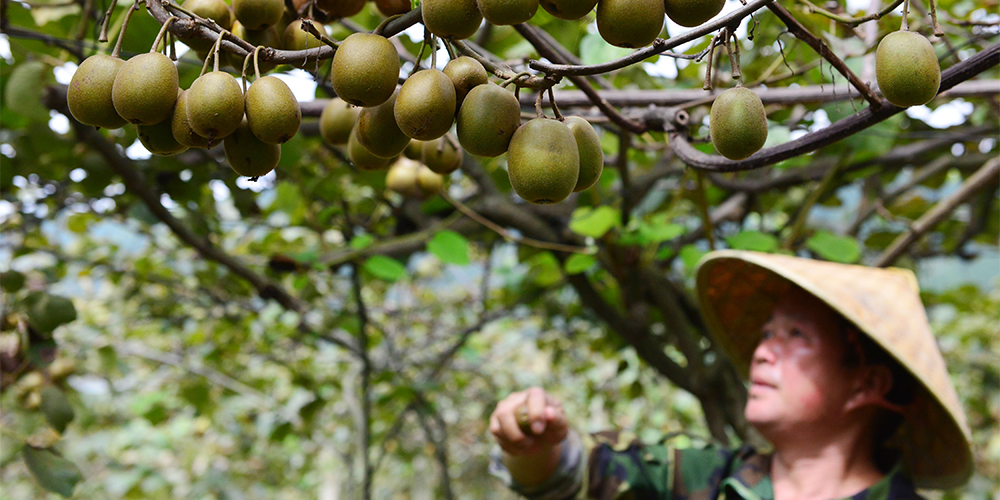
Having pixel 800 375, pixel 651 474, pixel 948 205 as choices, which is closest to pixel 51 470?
pixel 651 474

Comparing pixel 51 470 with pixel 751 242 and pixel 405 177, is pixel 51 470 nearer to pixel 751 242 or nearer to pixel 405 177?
pixel 405 177

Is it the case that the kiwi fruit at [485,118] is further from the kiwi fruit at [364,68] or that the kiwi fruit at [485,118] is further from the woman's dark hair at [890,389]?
the woman's dark hair at [890,389]

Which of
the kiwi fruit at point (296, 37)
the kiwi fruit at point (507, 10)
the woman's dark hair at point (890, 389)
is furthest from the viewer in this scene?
the woman's dark hair at point (890, 389)

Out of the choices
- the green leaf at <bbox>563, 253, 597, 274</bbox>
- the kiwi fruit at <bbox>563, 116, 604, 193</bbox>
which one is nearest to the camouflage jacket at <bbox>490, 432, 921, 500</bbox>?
the green leaf at <bbox>563, 253, 597, 274</bbox>

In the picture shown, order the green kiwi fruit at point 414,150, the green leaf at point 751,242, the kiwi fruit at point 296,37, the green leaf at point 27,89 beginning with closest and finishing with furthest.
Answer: the kiwi fruit at point 296,37 < the green kiwi fruit at point 414,150 < the green leaf at point 27,89 < the green leaf at point 751,242

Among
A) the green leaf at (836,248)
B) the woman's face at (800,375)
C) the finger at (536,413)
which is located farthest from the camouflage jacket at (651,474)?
the green leaf at (836,248)

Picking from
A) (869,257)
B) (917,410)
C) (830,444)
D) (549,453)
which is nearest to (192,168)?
(549,453)

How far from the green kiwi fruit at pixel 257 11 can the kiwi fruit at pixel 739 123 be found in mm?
366

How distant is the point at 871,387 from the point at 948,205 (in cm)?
50

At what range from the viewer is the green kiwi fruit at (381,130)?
579mm

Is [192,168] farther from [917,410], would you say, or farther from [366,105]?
[917,410]

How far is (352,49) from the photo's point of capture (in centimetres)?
52

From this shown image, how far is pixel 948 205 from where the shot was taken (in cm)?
161

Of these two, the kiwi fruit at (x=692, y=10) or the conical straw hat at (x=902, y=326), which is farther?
the conical straw hat at (x=902, y=326)
